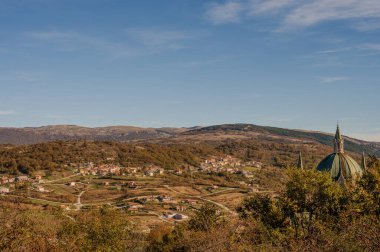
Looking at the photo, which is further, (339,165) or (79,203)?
(79,203)

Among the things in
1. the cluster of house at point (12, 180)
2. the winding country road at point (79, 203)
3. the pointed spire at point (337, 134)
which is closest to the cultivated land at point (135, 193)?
the winding country road at point (79, 203)

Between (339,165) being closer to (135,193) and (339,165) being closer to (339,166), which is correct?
(339,166)

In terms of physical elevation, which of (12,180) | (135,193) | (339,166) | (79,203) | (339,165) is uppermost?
(339,165)

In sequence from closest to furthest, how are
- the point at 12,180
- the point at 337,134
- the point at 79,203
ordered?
the point at 337,134 → the point at 79,203 → the point at 12,180

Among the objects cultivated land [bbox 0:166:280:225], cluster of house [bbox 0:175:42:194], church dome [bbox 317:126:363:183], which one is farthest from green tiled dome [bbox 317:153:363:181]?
cluster of house [bbox 0:175:42:194]

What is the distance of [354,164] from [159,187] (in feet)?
329

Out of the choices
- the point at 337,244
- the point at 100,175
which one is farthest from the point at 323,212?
the point at 100,175

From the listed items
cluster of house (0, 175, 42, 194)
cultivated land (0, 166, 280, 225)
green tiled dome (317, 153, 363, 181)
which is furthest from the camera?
cluster of house (0, 175, 42, 194)

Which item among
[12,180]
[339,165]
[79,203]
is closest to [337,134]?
[339,165]

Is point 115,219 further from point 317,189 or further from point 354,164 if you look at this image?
point 354,164

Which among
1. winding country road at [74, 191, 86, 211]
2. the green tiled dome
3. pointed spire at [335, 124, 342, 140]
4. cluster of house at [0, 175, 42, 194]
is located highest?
pointed spire at [335, 124, 342, 140]

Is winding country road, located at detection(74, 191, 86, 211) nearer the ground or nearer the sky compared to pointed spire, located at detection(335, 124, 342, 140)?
nearer the ground

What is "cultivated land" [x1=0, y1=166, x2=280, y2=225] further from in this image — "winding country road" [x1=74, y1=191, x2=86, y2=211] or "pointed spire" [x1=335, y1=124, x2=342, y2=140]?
"pointed spire" [x1=335, y1=124, x2=342, y2=140]

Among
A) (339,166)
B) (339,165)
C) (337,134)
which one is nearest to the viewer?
(339,166)
